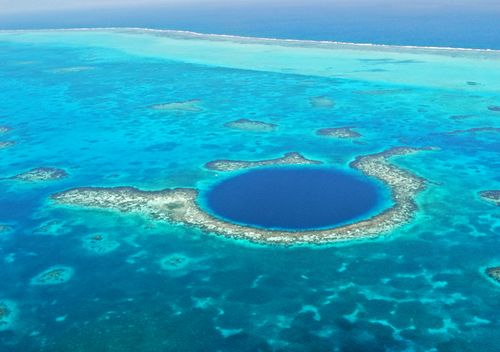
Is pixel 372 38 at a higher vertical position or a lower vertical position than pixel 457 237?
higher

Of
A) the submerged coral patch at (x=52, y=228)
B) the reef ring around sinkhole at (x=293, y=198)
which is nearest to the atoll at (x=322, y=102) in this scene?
the reef ring around sinkhole at (x=293, y=198)

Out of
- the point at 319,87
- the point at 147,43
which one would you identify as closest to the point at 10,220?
the point at 319,87

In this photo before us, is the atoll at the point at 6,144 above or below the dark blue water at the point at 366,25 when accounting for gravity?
below

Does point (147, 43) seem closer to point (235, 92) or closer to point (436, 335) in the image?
point (235, 92)

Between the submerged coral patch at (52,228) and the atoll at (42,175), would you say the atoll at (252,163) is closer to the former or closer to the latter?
the atoll at (42,175)

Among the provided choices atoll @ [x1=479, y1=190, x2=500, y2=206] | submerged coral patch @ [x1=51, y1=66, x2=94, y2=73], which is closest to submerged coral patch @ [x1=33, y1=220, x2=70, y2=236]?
atoll @ [x1=479, y1=190, x2=500, y2=206]
